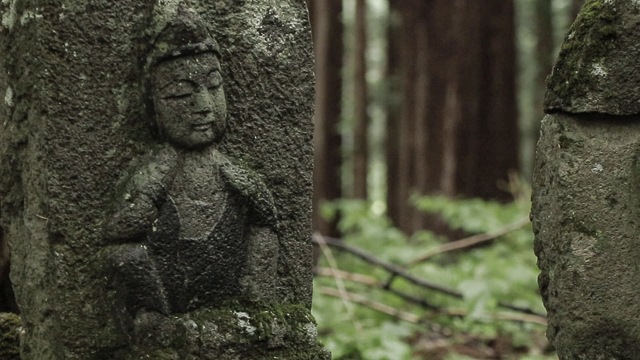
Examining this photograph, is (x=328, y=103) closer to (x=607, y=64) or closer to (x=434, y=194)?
(x=434, y=194)

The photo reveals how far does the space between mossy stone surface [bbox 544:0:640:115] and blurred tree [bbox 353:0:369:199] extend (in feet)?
41.4

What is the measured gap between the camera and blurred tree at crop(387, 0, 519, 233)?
38.7 ft

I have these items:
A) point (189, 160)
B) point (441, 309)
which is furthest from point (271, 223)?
point (441, 309)

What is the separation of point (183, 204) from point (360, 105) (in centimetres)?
1357

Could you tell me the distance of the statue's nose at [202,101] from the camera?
3.56 metres

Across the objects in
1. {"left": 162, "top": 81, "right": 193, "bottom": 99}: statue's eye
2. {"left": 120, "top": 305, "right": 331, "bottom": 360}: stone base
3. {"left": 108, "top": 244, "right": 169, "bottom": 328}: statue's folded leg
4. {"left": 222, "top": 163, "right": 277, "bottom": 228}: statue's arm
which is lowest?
{"left": 120, "top": 305, "right": 331, "bottom": 360}: stone base

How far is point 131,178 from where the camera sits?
11.7 feet

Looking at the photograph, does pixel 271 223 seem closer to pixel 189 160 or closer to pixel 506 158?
pixel 189 160

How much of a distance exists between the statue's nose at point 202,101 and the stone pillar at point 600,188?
1251mm

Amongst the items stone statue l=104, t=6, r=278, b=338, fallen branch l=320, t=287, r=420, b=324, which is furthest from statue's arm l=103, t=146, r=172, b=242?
fallen branch l=320, t=287, r=420, b=324

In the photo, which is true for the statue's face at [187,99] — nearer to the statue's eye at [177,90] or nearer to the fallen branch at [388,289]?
the statue's eye at [177,90]

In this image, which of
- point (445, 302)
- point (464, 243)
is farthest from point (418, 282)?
point (445, 302)

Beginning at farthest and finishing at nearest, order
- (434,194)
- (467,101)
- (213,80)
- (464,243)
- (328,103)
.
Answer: (328,103)
(434,194)
(467,101)
(464,243)
(213,80)

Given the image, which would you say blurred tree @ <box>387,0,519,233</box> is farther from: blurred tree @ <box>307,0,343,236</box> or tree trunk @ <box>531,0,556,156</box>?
tree trunk @ <box>531,0,556,156</box>
